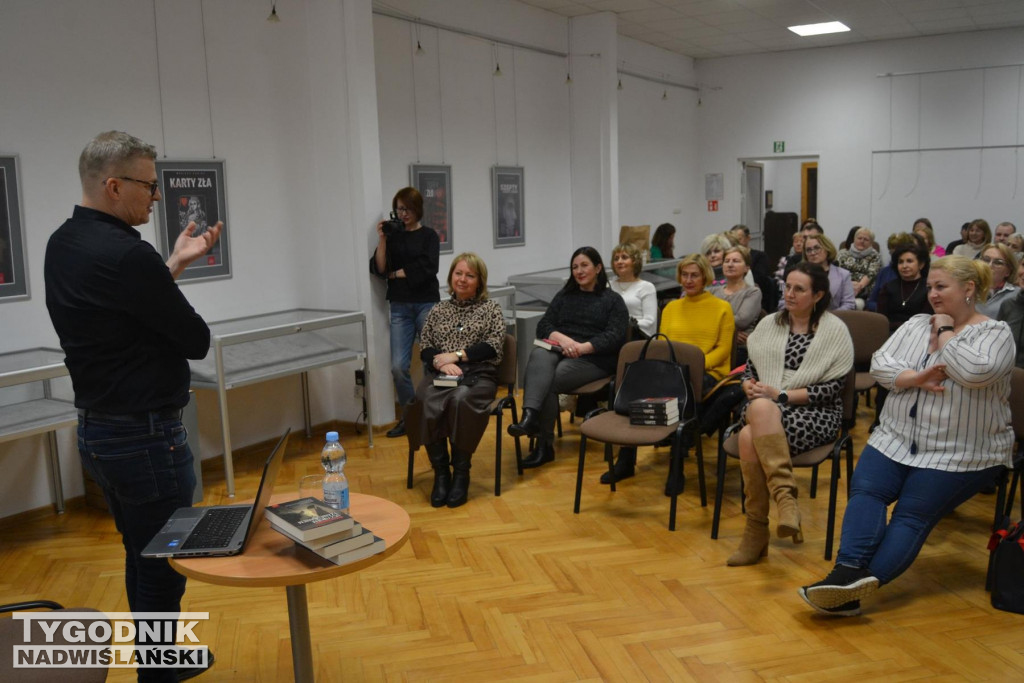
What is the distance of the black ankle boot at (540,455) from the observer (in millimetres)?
5516

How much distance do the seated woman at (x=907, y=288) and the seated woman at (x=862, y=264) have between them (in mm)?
1486

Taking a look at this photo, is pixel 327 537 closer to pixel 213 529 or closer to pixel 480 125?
pixel 213 529

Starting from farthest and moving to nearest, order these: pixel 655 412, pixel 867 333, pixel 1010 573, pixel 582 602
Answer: pixel 867 333, pixel 655 412, pixel 582 602, pixel 1010 573

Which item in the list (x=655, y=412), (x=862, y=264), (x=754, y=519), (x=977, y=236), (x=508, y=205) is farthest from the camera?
(x=977, y=236)

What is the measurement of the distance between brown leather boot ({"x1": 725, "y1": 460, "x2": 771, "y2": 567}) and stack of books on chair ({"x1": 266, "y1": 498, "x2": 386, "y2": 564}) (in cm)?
211

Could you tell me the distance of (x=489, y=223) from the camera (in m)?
8.18

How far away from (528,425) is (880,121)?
807cm

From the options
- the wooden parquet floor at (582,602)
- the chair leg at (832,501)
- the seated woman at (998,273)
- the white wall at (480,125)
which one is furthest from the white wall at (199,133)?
the seated woman at (998,273)

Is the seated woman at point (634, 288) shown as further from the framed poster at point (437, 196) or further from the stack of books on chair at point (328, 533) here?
the stack of books on chair at point (328, 533)

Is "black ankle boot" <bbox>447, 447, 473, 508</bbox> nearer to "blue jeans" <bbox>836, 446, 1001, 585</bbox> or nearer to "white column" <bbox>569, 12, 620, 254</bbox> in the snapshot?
"blue jeans" <bbox>836, 446, 1001, 585</bbox>

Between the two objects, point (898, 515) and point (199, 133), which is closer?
point (898, 515)

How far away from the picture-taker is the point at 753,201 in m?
13.3

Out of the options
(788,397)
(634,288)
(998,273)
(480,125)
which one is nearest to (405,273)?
(634,288)

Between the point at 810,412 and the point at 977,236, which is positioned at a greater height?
the point at 977,236
